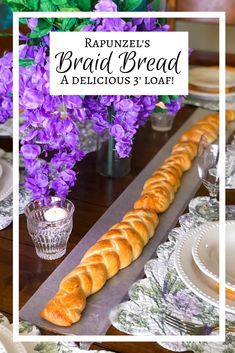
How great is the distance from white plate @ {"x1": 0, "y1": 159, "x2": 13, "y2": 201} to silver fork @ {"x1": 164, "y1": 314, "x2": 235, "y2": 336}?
43cm

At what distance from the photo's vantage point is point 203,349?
27.4 inches

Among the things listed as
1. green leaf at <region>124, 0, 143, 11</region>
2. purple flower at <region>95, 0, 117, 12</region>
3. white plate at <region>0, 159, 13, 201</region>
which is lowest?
white plate at <region>0, 159, 13, 201</region>

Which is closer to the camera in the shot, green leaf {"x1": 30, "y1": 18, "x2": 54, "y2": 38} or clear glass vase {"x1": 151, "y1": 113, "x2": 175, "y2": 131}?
green leaf {"x1": 30, "y1": 18, "x2": 54, "y2": 38}

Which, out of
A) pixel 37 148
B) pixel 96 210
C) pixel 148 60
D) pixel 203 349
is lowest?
pixel 203 349

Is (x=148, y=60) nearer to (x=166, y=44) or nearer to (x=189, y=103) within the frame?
(x=166, y=44)

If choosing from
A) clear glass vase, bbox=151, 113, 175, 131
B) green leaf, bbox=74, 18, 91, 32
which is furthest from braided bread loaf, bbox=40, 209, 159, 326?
clear glass vase, bbox=151, 113, 175, 131

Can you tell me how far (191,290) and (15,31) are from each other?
43 centimetres

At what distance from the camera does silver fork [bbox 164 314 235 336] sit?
708 mm

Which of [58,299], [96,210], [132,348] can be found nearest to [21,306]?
[58,299]

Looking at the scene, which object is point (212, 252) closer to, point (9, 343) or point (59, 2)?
point (9, 343)

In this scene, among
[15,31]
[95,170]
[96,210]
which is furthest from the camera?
[95,170]

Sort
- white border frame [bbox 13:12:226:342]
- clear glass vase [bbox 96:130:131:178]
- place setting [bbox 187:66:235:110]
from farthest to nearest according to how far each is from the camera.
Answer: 1. place setting [bbox 187:66:235:110]
2. clear glass vase [bbox 96:130:131:178]
3. white border frame [bbox 13:12:226:342]

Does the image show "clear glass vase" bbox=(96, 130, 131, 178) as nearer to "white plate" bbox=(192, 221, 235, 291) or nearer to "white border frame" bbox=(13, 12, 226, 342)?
"white plate" bbox=(192, 221, 235, 291)

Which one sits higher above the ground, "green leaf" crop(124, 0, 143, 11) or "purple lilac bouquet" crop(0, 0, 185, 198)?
"green leaf" crop(124, 0, 143, 11)
